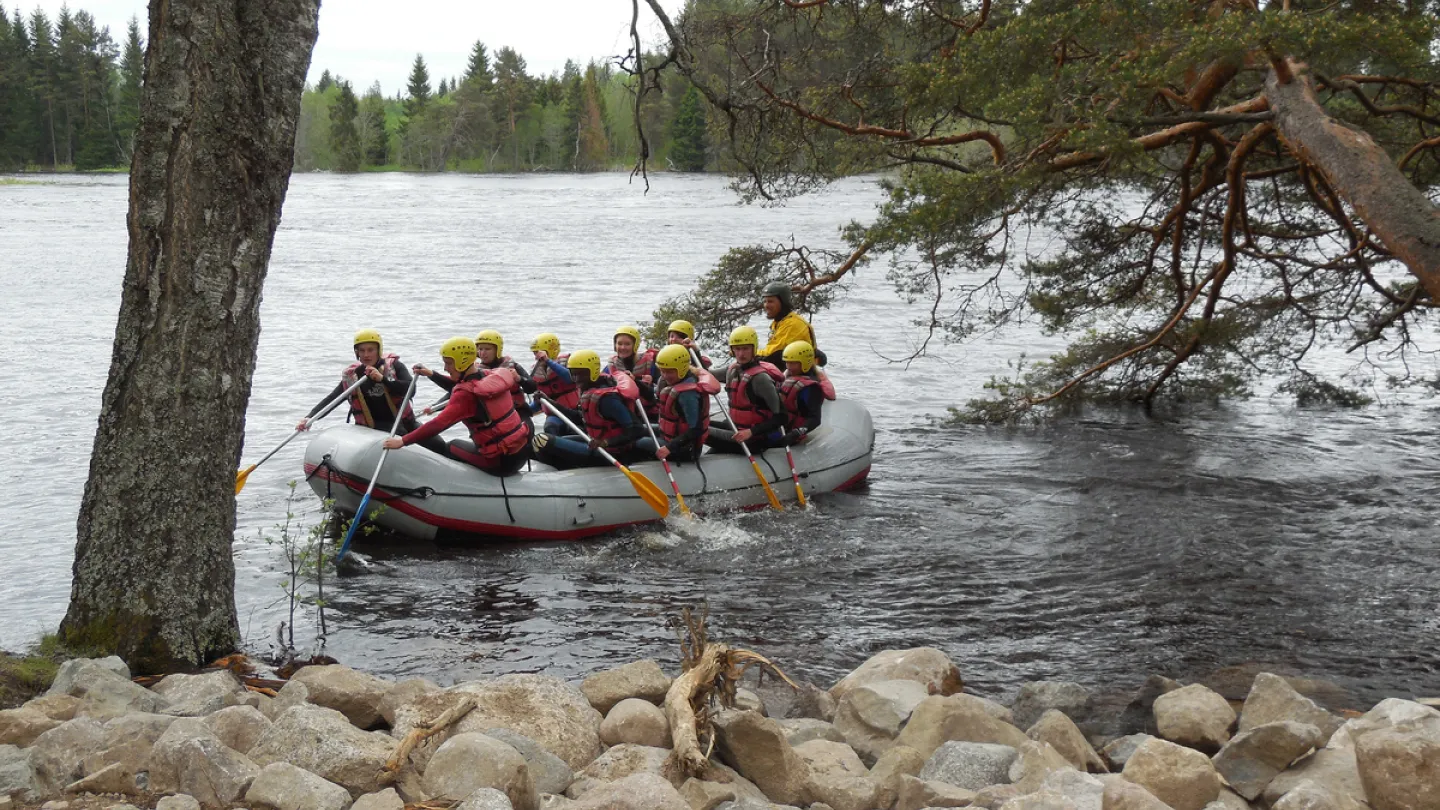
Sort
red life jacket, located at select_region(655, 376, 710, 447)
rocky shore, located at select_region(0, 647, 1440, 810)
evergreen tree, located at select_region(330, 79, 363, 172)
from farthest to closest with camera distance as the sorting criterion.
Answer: evergreen tree, located at select_region(330, 79, 363, 172) → red life jacket, located at select_region(655, 376, 710, 447) → rocky shore, located at select_region(0, 647, 1440, 810)

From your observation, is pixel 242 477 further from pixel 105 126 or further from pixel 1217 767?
pixel 105 126

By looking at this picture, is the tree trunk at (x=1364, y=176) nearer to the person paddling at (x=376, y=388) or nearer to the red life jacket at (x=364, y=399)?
the person paddling at (x=376, y=388)

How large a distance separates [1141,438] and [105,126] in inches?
2872

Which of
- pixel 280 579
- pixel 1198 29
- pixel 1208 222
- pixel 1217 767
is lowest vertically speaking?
pixel 280 579

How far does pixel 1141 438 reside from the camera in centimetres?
1406

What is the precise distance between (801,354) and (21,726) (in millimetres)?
7824

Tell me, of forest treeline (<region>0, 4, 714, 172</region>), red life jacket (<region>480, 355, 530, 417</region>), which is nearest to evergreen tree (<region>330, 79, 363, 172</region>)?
forest treeline (<region>0, 4, 714, 172</region>)

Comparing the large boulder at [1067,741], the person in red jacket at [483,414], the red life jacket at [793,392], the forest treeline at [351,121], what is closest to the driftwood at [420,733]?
the large boulder at [1067,741]

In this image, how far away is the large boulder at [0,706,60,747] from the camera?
4.42 m

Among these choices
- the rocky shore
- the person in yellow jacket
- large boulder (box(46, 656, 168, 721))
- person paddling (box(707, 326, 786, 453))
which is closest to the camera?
the rocky shore

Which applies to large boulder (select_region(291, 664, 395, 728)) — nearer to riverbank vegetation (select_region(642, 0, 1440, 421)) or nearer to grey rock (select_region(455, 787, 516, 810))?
grey rock (select_region(455, 787, 516, 810))

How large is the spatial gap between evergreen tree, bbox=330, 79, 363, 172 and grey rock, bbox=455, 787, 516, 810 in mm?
82318

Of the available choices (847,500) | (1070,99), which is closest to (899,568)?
(847,500)

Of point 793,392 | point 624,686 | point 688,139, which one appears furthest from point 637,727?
point 688,139
